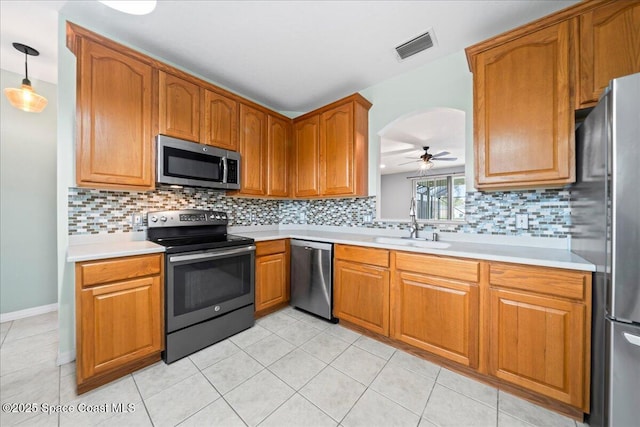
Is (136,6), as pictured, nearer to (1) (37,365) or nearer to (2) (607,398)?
(1) (37,365)

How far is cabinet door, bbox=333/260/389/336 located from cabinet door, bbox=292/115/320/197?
1079 mm

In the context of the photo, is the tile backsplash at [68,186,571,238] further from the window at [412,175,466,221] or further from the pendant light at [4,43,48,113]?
the pendant light at [4,43,48,113]

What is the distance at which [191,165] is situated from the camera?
219 centimetres

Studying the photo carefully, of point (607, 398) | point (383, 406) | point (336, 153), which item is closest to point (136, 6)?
point (336, 153)

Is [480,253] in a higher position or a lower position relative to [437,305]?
higher

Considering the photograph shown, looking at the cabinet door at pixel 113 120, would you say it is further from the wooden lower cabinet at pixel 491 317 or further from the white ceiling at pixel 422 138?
the white ceiling at pixel 422 138

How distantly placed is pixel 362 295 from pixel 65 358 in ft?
7.78

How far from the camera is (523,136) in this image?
1604 millimetres

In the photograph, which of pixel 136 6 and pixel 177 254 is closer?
pixel 136 6

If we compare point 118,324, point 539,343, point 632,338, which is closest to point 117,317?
point 118,324

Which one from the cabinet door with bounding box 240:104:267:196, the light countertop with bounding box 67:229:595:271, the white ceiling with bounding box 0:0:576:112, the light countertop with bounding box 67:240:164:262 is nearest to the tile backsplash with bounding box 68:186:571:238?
the light countertop with bounding box 67:229:595:271

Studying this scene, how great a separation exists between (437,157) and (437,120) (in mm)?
425

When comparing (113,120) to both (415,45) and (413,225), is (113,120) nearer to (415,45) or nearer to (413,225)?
(415,45)

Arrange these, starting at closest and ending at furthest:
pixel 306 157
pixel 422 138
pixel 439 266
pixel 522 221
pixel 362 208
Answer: pixel 439 266 → pixel 522 221 → pixel 362 208 → pixel 306 157 → pixel 422 138
